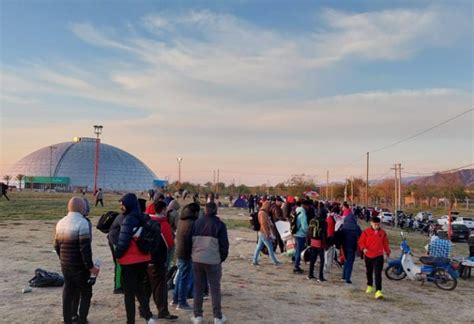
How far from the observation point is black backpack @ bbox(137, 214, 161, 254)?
576 centimetres

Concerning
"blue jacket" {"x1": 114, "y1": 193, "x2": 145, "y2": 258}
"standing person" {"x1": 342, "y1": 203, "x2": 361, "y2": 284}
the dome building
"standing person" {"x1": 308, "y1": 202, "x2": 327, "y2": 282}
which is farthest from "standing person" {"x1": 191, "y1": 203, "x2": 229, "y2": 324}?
the dome building

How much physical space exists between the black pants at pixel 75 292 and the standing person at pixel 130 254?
52 cm

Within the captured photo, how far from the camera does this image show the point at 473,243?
42.1 ft

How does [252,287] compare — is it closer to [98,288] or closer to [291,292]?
[291,292]

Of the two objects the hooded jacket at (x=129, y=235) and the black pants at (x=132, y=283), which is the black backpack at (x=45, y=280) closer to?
the black pants at (x=132, y=283)

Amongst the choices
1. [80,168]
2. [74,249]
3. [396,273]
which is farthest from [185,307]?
[80,168]

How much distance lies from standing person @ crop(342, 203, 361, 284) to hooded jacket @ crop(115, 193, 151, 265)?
545 centimetres

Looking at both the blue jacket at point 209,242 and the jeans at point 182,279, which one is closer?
the blue jacket at point 209,242

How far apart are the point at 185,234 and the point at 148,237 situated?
1.31m

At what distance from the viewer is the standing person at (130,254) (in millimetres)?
5727

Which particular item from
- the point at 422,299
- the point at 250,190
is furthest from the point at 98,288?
the point at 250,190

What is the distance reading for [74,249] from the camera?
5781 mm

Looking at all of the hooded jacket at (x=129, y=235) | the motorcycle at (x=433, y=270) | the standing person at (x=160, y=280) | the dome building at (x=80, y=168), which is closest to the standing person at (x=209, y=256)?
the standing person at (x=160, y=280)

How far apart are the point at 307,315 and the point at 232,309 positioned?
1.15 m
